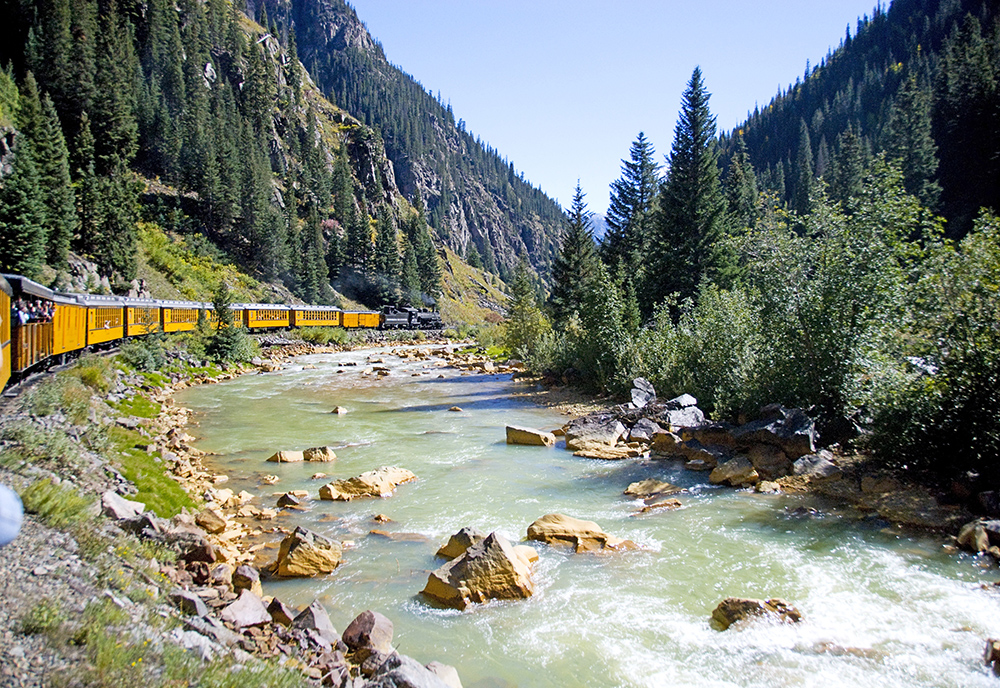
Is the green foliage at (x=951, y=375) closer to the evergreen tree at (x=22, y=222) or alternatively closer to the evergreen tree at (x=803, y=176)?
the evergreen tree at (x=22, y=222)

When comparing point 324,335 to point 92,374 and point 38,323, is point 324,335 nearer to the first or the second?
point 92,374

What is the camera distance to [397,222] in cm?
12925

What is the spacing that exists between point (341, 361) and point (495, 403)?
65.6 ft

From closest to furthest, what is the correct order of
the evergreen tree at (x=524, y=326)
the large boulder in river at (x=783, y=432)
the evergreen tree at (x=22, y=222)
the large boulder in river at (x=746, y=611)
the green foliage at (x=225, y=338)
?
the large boulder in river at (x=746, y=611), the large boulder in river at (x=783, y=432), the evergreen tree at (x=22, y=222), the green foliage at (x=225, y=338), the evergreen tree at (x=524, y=326)

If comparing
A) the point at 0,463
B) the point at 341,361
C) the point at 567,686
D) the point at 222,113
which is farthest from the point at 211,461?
the point at 222,113

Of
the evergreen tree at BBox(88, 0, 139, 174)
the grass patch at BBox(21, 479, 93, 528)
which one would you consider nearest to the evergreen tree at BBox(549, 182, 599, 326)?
the grass patch at BBox(21, 479, 93, 528)

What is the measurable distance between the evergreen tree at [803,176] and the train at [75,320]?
59191 mm

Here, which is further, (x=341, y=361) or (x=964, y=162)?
(x=964, y=162)

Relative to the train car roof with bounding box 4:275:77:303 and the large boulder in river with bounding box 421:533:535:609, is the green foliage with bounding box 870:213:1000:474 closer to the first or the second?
the large boulder in river with bounding box 421:533:535:609

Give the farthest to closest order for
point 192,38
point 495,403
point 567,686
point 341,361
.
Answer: point 192,38, point 341,361, point 495,403, point 567,686

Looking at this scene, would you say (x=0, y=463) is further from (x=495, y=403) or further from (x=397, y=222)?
(x=397, y=222)

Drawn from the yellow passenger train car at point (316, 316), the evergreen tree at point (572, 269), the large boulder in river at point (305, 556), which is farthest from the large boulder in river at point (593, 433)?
the yellow passenger train car at point (316, 316)

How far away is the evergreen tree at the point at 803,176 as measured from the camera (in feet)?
254

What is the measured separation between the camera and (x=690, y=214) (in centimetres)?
3716
